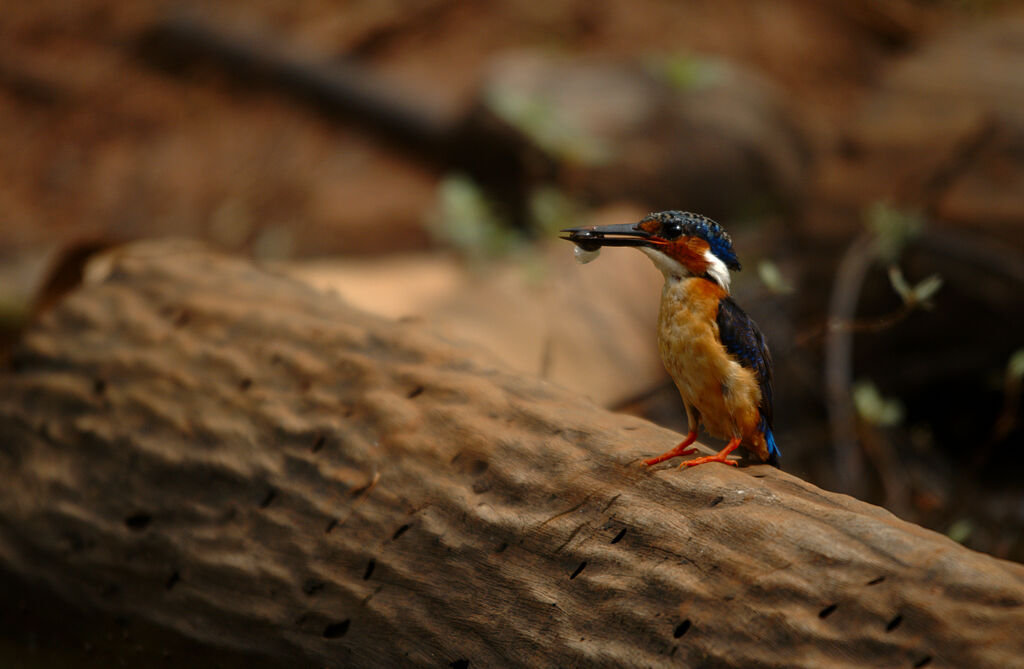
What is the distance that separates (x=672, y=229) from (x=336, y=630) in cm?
113

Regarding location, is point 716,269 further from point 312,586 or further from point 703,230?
point 312,586

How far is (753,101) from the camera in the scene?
5.47 meters

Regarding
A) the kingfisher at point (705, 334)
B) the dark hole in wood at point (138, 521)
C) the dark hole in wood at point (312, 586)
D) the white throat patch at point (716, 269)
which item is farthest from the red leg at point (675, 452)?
the dark hole in wood at point (138, 521)

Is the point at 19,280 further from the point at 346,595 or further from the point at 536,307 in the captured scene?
the point at 346,595

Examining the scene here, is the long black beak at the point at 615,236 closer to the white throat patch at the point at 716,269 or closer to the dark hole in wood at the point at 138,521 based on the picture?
the white throat patch at the point at 716,269

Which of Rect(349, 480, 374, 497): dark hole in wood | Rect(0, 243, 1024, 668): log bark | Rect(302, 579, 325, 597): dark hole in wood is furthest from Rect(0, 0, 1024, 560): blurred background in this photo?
Rect(302, 579, 325, 597): dark hole in wood

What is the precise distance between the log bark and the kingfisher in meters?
0.09

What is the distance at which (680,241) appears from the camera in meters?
1.80

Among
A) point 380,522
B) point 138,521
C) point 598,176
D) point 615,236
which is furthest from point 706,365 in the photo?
point 598,176

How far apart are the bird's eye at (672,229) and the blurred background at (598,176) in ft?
2.14

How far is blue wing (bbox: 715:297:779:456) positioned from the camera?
173 centimetres

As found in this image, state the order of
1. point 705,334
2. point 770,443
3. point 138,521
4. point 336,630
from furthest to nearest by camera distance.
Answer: point 138,521 < point 336,630 < point 770,443 < point 705,334

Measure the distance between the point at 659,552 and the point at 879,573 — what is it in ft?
1.30

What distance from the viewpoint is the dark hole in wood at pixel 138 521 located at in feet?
7.54
